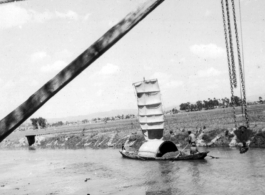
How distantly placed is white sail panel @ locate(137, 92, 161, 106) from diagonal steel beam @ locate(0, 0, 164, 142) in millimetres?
27794

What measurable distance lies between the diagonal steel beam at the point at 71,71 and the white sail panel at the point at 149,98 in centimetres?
2779

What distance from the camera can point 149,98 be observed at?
29.9m

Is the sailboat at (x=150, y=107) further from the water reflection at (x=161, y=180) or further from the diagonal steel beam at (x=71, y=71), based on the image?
the diagonal steel beam at (x=71, y=71)

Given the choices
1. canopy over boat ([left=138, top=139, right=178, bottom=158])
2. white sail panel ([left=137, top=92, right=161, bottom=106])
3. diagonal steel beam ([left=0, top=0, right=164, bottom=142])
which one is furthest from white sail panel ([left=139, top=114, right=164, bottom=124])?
diagonal steel beam ([left=0, top=0, right=164, bottom=142])

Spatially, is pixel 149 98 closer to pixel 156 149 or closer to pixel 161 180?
pixel 156 149

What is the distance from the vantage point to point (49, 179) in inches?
777

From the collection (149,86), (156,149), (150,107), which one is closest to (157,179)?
(156,149)

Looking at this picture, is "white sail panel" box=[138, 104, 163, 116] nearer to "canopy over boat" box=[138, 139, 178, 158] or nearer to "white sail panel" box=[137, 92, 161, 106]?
"white sail panel" box=[137, 92, 161, 106]

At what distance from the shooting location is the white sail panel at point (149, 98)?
29.7 meters

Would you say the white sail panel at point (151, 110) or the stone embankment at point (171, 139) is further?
the white sail panel at point (151, 110)

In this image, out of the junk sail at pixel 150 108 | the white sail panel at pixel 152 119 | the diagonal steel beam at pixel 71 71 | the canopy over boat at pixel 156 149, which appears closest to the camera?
the diagonal steel beam at pixel 71 71

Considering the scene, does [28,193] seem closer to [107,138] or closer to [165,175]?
[165,175]

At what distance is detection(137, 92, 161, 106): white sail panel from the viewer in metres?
29.7

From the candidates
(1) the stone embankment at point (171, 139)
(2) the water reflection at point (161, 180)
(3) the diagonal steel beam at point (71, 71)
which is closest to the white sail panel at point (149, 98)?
(1) the stone embankment at point (171, 139)
